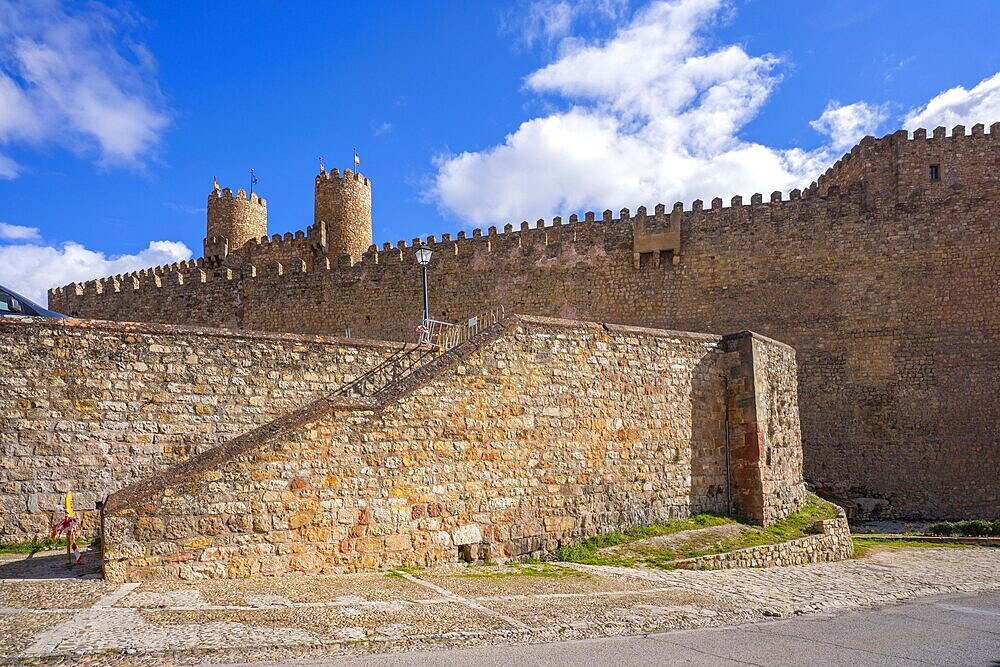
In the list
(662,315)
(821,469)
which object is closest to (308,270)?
(662,315)

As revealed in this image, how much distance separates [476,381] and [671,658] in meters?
5.08

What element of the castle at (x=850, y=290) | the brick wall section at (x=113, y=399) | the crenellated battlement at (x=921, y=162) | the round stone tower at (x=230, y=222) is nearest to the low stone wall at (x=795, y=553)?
the brick wall section at (x=113, y=399)

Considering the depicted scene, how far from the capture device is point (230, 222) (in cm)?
3603

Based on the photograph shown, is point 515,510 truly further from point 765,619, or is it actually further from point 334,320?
point 334,320

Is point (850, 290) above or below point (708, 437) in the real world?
above

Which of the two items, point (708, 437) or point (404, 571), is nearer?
point (404, 571)

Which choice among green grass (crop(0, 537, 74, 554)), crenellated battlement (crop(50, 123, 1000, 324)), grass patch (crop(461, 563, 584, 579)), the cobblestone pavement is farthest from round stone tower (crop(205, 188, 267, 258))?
grass patch (crop(461, 563, 584, 579))

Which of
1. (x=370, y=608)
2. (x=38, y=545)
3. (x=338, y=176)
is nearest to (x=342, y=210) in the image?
(x=338, y=176)

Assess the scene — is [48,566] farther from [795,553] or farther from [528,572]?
[795,553]

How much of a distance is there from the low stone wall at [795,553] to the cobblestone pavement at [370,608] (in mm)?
334

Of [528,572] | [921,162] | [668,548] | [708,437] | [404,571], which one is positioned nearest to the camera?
[404,571]

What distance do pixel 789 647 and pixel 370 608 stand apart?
3.72 metres

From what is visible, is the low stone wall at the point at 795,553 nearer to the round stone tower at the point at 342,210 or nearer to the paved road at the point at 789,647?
the paved road at the point at 789,647

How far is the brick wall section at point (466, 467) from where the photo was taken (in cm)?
859
